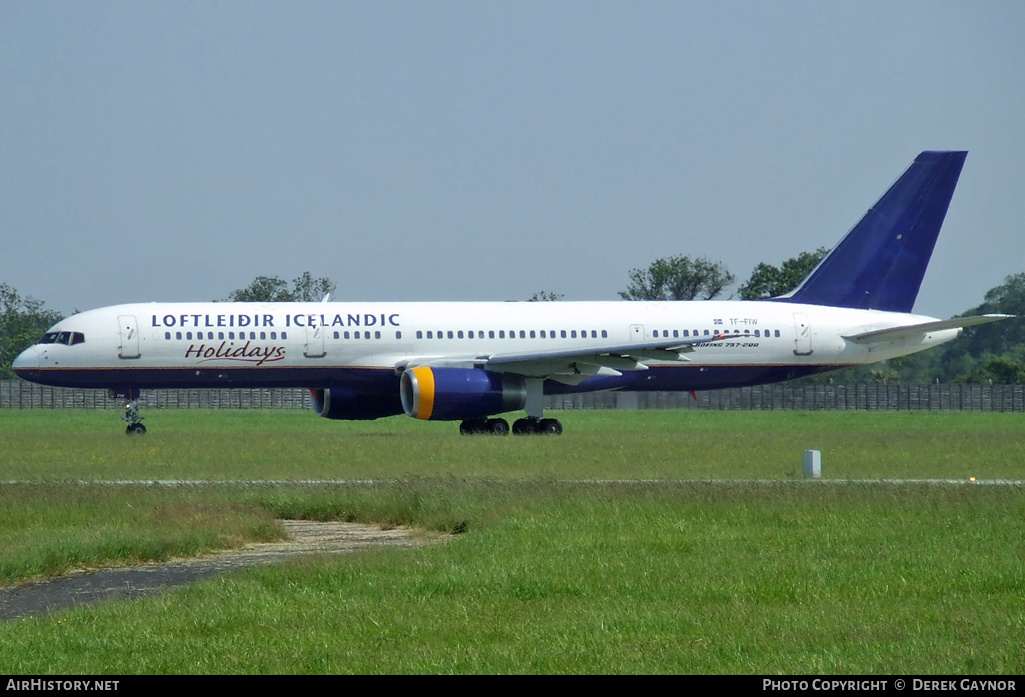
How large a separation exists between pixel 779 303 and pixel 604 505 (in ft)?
75.8

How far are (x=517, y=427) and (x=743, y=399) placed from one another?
31.1 metres

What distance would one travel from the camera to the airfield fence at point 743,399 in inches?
2467

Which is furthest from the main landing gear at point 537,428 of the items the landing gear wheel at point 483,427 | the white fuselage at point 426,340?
the white fuselage at point 426,340

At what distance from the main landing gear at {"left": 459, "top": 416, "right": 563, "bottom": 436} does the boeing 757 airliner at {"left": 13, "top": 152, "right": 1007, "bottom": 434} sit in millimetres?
40

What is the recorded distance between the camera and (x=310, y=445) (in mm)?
29688

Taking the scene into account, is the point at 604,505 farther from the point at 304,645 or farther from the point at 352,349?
the point at 352,349

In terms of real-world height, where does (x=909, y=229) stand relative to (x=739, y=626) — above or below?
above

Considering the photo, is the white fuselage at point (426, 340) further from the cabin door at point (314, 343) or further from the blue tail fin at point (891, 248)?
the blue tail fin at point (891, 248)

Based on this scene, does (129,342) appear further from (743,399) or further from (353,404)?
(743,399)

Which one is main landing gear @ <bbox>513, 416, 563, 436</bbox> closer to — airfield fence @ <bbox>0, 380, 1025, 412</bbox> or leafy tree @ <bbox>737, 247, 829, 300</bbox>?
airfield fence @ <bbox>0, 380, 1025, 412</bbox>

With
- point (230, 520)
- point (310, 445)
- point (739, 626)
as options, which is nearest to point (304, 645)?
point (739, 626)

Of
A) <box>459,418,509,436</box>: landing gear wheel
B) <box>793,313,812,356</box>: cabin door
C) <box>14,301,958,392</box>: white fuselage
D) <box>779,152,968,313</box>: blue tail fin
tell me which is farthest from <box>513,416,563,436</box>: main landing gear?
<box>779,152,968,313</box>: blue tail fin

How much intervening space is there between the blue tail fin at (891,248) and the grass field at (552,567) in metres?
14.3
